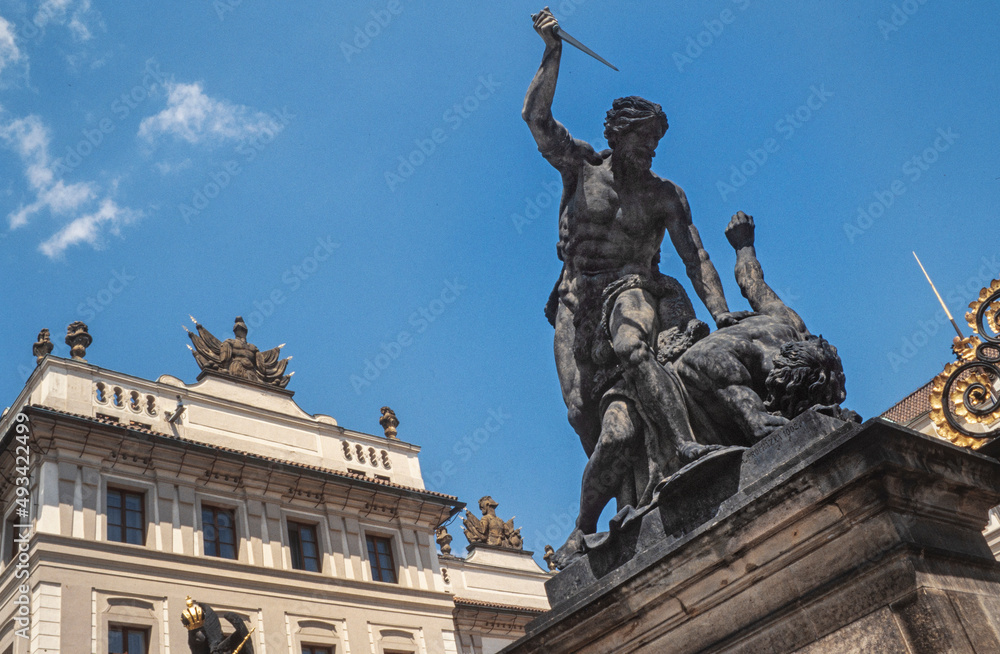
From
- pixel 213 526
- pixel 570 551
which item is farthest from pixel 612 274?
pixel 213 526

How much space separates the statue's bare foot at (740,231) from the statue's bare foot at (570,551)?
6.28ft

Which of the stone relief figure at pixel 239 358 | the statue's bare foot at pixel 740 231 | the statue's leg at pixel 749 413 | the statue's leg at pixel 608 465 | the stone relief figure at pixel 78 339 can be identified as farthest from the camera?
the stone relief figure at pixel 239 358

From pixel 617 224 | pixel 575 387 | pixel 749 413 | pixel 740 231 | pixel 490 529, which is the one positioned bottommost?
pixel 749 413

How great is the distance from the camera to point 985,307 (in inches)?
310

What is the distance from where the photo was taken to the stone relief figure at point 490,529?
33.5 m

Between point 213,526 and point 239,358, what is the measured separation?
22.7 ft

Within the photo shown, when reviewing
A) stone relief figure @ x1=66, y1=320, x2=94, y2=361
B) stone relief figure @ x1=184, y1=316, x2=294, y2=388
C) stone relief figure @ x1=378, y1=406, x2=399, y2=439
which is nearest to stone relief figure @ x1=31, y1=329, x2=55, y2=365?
stone relief figure @ x1=66, y1=320, x2=94, y2=361

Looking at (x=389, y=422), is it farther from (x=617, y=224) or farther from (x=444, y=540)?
(x=617, y=224)

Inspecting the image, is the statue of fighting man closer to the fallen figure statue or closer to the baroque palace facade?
the fallen figure statue

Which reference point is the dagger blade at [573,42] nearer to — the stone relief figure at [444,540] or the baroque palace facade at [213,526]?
the baroque palace facade at [213,526]

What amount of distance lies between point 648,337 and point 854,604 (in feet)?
6.48

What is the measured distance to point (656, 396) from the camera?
4.52m

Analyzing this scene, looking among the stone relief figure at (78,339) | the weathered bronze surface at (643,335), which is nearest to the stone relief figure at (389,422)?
the stone relief figure at (78,339)

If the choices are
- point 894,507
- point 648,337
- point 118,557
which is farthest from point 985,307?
point 118,557
